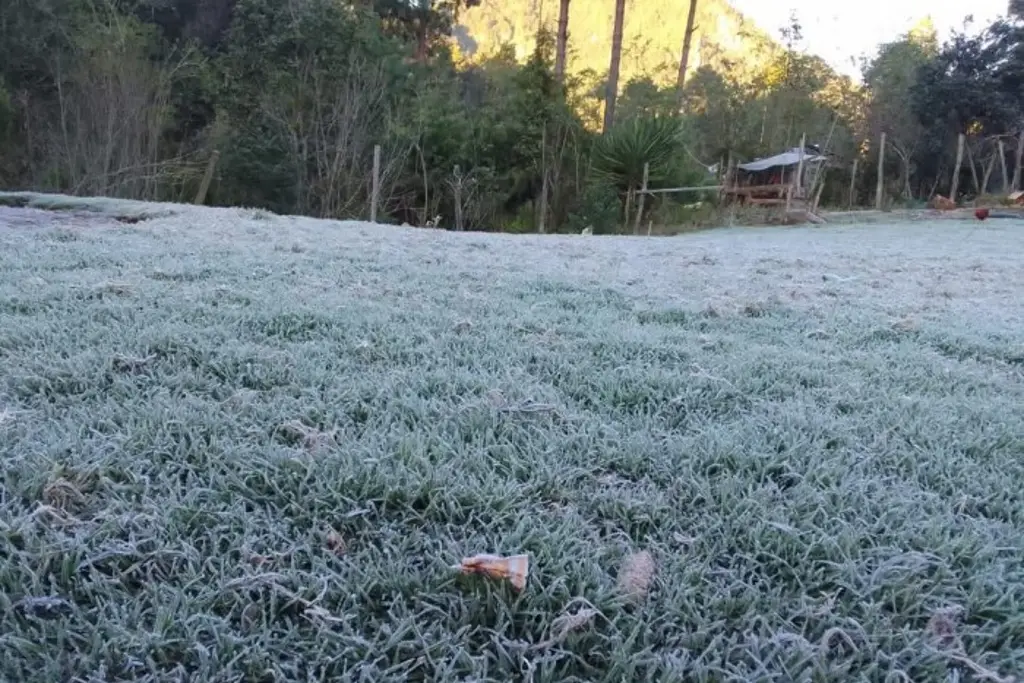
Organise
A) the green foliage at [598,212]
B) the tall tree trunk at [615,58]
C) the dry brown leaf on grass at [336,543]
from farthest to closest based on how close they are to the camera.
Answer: the tall tree trunk at [615,58] → the green foliage at [598,212] → the dry brown leaf on grass at [336,543]

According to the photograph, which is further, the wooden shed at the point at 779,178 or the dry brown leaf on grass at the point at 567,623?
the wooden shed at the point at 779,178

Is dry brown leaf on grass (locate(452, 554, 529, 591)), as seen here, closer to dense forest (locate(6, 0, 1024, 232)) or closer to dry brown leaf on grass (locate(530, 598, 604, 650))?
dry brown leaf on grass (locate(530, 598, 604, 650))

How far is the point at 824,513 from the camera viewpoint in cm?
91

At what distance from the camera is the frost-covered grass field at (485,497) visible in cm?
68

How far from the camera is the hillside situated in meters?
14.6

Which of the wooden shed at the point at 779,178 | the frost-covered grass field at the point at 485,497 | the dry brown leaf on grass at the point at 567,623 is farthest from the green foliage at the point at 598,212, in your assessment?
the dry brown leaf on grass at the point at 567,623

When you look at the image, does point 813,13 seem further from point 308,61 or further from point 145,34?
point 145,34

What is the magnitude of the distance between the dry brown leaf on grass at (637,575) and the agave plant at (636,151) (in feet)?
32.9

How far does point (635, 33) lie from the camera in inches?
762

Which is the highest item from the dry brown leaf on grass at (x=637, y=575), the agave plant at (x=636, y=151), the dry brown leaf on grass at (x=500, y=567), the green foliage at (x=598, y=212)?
the agave plant at (x=636, y=151)

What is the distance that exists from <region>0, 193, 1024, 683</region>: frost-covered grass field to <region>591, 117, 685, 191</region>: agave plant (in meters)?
8.85

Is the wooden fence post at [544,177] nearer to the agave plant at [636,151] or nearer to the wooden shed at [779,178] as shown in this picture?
the agave plant at [636,151]

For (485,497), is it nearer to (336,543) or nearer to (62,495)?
(336,543)

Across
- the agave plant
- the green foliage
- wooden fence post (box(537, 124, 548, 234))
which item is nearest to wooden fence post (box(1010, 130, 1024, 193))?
the agave plant
